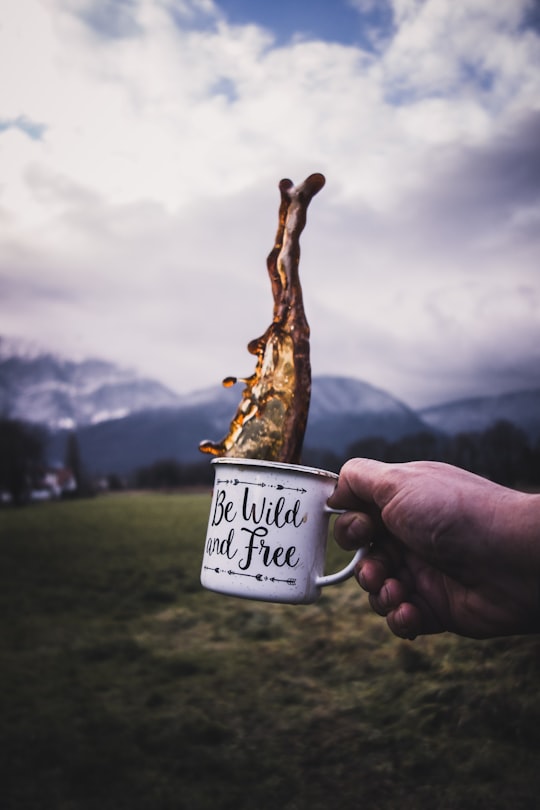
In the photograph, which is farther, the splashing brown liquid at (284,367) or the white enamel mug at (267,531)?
the splashing brown liquid at (284,367)

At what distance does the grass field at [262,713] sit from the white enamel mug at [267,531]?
4.67ft

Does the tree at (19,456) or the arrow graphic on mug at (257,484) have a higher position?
the arrow graphic on mug at (257,484)

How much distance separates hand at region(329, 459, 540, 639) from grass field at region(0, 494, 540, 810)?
0.95 meters

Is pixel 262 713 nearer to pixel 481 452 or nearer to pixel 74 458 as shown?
pixel 481 452

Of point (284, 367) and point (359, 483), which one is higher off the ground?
point (284, 367)

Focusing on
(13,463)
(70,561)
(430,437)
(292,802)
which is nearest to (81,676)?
(292,802)

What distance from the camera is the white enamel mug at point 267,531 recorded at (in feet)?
6.01

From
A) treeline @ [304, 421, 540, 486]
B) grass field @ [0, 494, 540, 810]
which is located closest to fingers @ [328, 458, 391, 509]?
grass field @ [0, 494, 540, 810]

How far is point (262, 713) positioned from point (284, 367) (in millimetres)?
2304

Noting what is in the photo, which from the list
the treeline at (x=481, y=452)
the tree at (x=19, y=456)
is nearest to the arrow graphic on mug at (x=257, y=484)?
the treeline at (x=481, y=452)

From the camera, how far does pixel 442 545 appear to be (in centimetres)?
192

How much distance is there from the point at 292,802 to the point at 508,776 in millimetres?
936

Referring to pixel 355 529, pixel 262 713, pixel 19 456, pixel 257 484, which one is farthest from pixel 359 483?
pixel 19 456

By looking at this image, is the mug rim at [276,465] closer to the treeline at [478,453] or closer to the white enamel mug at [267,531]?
the white enamel mug at [267,531]
